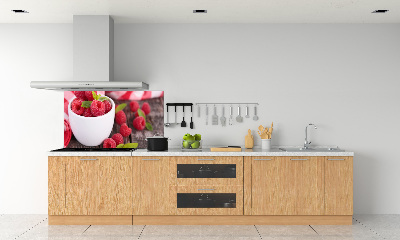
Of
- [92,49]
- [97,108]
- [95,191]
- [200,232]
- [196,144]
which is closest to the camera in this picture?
[200,232]

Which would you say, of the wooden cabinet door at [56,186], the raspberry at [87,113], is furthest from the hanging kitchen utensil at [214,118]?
the wooden cabinet door at [56,186]

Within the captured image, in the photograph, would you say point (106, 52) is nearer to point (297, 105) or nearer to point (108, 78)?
point (108, 78)

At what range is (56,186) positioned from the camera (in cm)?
514

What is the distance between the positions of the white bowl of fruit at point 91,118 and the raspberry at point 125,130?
0.48 ft

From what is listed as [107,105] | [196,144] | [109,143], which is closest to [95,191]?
[109,143]

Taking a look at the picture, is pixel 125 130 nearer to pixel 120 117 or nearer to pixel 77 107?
pixel 120 117

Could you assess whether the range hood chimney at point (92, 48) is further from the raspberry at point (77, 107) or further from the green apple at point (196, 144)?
the green apple at point (196, 144)

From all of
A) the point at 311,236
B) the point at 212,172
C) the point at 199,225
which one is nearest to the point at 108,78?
the point at 212,172

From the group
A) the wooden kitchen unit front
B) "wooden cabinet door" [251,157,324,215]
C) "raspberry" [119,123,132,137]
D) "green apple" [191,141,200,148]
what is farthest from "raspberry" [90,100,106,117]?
"wooden cabinet door" [251,157,324,215]

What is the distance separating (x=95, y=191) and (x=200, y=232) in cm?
132

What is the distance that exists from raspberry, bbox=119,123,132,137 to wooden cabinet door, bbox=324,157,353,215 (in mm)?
2538

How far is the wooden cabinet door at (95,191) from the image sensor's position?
16.9ft

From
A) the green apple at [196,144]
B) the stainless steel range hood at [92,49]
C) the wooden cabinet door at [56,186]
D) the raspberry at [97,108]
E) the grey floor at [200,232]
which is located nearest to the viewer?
the grey floor at [200,232]

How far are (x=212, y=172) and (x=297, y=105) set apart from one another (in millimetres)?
1554
